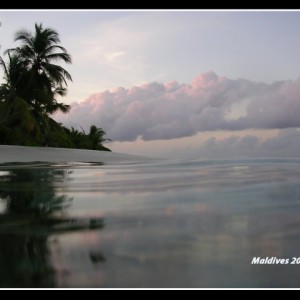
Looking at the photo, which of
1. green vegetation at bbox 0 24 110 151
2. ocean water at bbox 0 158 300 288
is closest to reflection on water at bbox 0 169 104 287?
ocean water at bbox 0 158 300 288

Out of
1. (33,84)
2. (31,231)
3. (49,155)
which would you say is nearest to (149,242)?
(31,231)

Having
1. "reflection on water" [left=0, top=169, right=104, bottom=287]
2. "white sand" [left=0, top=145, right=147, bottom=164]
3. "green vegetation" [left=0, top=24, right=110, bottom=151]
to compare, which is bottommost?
"reflection on water" [left=0, top=169, right=104, bottom=287]

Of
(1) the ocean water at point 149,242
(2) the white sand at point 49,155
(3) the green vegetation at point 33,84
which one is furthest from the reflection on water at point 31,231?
(3) the green vegetation at point 33,84

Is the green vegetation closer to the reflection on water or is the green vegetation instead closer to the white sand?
the white sand

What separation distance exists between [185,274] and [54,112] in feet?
41.8

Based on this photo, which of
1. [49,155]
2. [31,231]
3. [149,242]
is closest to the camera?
[149,242]

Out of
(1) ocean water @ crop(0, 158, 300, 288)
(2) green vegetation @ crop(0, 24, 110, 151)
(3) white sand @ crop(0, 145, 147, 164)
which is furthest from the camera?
(2) green vegetation @ crop(0, 24, 110, 151)

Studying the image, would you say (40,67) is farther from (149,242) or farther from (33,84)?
(149,242)

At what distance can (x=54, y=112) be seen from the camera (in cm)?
1307

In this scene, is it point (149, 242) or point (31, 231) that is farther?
point (31, 231)

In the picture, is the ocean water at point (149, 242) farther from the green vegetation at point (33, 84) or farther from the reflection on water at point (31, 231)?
the green vegetation at point (33, 84)

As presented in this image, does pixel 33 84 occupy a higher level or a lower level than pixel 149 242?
higher

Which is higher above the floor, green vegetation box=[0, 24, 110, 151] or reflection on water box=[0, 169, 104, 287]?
green vegetation box=[0, 24, 110, 151]

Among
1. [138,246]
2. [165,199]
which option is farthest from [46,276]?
[165,199]
